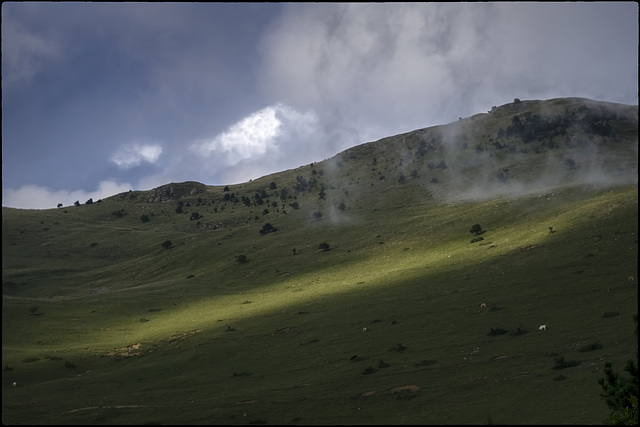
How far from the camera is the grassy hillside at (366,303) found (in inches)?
1211

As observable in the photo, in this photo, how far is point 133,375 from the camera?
3916cm

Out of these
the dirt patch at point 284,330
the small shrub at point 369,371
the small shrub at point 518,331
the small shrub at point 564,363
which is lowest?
the small shrub at point 564,363

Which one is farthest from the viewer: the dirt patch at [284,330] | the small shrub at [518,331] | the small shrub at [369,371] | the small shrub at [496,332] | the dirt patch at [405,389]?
the dirt patch at [284,330]

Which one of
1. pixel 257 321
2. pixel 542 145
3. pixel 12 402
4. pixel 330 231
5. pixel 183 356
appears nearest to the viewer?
pixel 12 402

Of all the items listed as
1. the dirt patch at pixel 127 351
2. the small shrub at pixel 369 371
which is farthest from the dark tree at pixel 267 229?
the small shrub at pixel 369 371


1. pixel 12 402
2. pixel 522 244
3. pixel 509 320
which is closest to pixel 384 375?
pixel 509 320

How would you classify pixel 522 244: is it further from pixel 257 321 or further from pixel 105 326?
pixel 105 326

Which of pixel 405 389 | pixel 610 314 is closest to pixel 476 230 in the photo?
pixel 610 314

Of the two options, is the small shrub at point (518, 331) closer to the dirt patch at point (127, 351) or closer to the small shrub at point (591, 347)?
the small shrub at point (591, 347)

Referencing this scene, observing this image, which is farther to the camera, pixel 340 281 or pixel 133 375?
pixel 340 281

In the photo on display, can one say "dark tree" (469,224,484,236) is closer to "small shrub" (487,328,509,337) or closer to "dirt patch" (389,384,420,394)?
"small shrub" (487,328,509,337)

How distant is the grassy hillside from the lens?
3075cm

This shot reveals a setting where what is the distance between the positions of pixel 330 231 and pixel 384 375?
6000 cm

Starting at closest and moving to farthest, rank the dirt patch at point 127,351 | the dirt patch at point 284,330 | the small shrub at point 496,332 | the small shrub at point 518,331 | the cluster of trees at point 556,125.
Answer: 1. the small shrub at point 518,331
2. the small shrub at point 496,332
3. the dirt patch at point 127,351
4. the dirt patch at point 284,330
5. the cluster of trees at point 556,125
